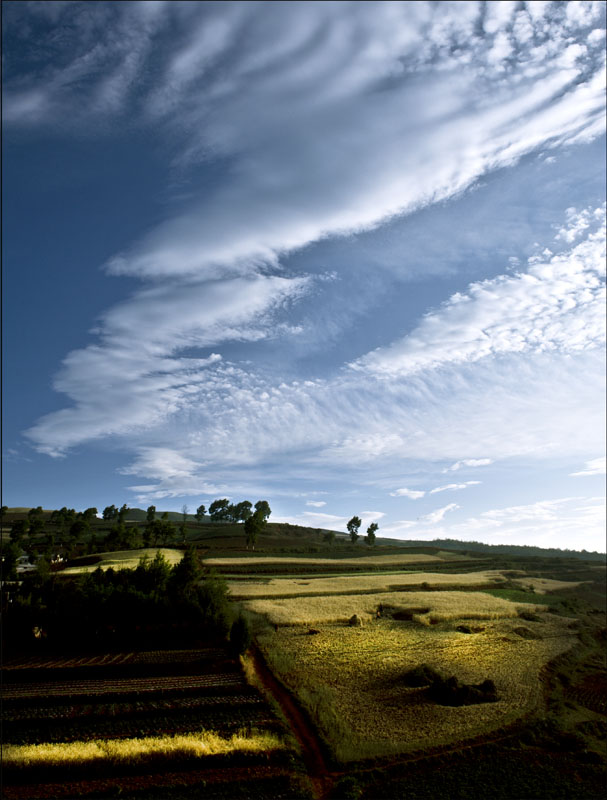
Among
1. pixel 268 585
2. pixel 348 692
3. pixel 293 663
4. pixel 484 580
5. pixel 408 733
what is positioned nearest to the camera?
pixel 408 733

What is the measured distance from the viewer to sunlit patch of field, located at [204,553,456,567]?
89.8 m

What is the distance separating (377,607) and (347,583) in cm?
1931

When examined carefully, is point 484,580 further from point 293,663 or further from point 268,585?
point 293,663

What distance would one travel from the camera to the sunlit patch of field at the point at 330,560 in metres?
89.8

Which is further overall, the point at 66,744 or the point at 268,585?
the point at 268,585

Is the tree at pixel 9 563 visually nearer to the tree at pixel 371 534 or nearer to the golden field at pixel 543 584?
the golden field at pixel 543 584

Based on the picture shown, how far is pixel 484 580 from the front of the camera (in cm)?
9175

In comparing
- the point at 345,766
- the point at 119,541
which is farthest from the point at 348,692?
the point at 119,541

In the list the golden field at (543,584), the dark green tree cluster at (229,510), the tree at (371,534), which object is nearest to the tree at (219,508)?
the dark green tree cluster at (229,510)

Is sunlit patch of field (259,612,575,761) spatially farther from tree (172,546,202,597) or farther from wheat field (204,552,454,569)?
wheat field (204,552,454,569)

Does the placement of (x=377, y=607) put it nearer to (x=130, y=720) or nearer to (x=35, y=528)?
(x=130, y=720)

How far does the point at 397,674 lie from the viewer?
3391 centimetres

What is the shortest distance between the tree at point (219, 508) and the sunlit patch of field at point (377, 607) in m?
133

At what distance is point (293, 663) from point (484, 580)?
2671 inches
